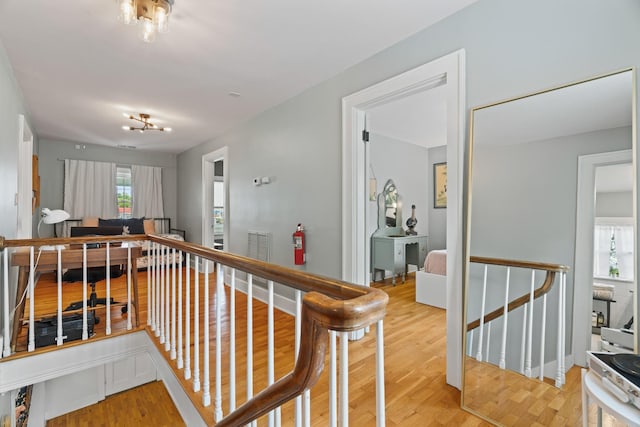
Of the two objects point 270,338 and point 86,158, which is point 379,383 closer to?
point 270,338

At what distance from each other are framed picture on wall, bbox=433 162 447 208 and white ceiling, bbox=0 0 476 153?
3.84 meters

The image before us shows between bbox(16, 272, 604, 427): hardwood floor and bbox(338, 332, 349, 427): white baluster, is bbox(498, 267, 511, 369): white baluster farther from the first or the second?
bbox(338, 332, 349, 427): white baluster

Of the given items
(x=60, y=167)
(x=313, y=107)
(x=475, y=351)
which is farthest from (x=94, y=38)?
(x=60, y=167)

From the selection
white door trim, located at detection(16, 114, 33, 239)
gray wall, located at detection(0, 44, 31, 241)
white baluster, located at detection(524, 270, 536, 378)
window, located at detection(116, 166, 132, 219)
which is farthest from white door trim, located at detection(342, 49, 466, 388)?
window, located at detection(116, 166, 132, 219)

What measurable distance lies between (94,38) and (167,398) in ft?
12.4

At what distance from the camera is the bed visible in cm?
370

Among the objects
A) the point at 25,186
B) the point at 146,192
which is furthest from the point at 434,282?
the point at 146,192

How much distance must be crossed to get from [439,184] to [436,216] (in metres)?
0.65

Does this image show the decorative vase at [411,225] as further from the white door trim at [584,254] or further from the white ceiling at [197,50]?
the white door trim at [584,254]

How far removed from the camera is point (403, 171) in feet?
18.9

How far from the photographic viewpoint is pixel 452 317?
196 centimetres

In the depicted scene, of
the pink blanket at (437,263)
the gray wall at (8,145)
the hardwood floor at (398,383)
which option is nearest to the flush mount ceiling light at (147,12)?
the gray wall at (8,145)

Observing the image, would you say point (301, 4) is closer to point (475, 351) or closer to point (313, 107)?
point (313, 107)

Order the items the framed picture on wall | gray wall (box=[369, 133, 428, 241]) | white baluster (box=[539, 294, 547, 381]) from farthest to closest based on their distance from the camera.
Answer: the framed picture on wall, gray wall (box=[369, 133, 428, 241]), white baluster (box=[539, 294, 547, 381])
